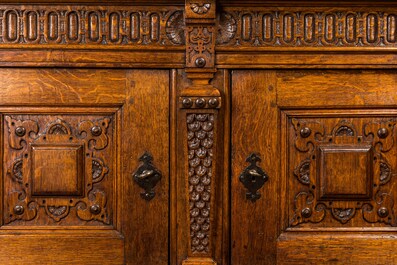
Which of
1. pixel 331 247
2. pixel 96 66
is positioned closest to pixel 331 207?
pixel 331 247

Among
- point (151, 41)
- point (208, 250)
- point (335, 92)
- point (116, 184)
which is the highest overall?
point (151, 41)

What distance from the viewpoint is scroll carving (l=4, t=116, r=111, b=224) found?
0.99 metres

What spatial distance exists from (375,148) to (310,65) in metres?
0.23

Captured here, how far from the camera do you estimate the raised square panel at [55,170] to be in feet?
3.26

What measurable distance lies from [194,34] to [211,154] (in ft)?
0.83

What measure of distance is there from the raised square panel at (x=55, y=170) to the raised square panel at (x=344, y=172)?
529 millimetres

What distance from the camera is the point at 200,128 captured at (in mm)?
974

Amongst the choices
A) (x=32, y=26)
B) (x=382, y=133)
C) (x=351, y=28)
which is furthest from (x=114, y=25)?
(x=382, y=133)

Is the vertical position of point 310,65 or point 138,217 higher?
point 310,65

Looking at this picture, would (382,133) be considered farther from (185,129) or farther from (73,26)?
(73,26)

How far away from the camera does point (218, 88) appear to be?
996 millimetres

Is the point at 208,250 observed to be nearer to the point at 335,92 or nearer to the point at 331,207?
the point at 331,207

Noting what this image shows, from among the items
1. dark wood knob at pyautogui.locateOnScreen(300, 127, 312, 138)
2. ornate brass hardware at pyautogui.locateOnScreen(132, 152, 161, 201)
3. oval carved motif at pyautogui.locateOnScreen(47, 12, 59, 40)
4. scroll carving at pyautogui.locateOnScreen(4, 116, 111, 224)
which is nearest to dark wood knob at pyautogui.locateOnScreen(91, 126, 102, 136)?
scroll carving at pyautogui.locateOnScreen(4, 116, 111, 224)

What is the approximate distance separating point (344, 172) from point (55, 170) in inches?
24.2
